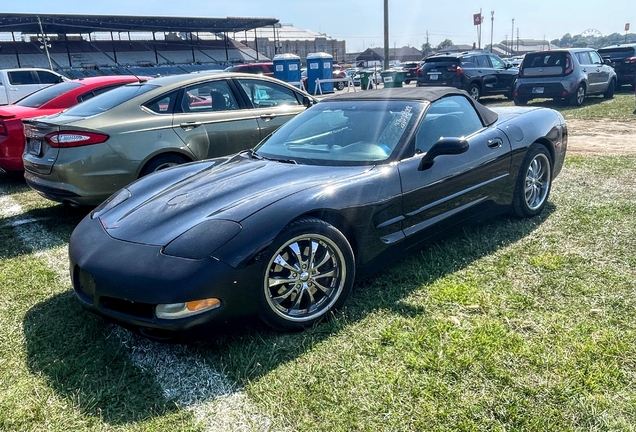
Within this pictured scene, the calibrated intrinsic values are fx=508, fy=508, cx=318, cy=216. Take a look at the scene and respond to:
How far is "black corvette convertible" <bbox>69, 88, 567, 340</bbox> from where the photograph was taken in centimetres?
249

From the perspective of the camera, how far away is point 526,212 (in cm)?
439

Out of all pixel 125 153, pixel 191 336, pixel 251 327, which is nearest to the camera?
→ pixel 191 336

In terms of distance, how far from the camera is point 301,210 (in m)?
2.77

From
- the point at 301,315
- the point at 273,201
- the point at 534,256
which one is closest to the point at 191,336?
the point at 301,315

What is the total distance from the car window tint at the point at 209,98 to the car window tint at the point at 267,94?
0.24m

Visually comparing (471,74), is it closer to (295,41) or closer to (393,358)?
(393,358)

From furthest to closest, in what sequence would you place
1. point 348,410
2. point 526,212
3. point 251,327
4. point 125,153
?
point 125,153 < point 526,212 < point 251,327 < point 348,410

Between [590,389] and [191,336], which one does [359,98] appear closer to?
[191,336]

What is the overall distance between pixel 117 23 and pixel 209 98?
3384 cm

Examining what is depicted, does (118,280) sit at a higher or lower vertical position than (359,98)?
lower

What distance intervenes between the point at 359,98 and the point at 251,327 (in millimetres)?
2091

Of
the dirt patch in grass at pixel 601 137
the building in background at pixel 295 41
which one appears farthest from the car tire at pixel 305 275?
the building in background at pixel 295 41

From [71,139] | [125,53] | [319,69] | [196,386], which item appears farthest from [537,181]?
[125,53]

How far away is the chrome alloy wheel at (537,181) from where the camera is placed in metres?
4.42
